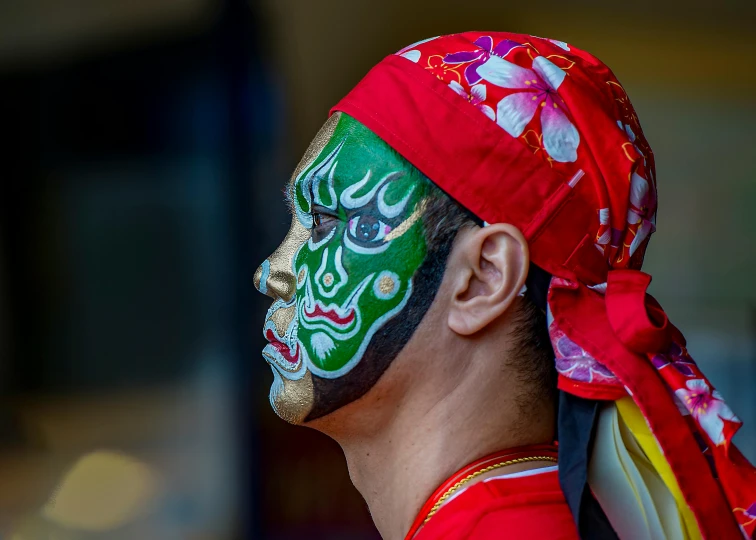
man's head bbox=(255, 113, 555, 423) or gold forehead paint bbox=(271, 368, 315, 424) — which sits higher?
man's head bbox=(255, 113, 555, 423)

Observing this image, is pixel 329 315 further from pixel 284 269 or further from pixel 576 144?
pixel 576 144

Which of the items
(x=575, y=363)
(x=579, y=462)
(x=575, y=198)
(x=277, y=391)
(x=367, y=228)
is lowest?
(x=277, y=391)

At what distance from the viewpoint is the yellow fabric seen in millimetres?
1418

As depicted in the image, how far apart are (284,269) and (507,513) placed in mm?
627

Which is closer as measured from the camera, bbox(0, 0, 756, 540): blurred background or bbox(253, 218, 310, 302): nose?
bbox(253, 218, 310, 302): nose

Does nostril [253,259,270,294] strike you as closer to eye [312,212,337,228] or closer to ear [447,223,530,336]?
eye [312,212,337,228]

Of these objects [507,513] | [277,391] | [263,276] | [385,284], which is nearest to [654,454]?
[507,513]

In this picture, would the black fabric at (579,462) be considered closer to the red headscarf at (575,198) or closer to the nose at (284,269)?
the red headscarf at (575,198)

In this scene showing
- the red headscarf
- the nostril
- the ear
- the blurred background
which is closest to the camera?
the red headscarf

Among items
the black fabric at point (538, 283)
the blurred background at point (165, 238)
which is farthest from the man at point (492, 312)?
the blurred background at point (165, 238)

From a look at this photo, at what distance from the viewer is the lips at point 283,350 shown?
5.37ft

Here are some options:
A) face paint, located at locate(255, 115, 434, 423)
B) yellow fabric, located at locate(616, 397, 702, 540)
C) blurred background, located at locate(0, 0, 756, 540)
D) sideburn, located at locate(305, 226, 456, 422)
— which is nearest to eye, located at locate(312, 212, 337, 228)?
face paint, located at locate(255, 115, 434, 423)

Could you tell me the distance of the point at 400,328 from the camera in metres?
1.56

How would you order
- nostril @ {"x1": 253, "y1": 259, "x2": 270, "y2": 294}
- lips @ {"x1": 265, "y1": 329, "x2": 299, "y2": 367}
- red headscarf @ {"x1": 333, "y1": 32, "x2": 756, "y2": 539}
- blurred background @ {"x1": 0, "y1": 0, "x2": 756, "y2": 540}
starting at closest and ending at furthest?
1. red headscarf @ {"x1": 333, "y1": 32, "x2": 756, "y2": 539}
2. lips @ {"x1": 265, "y1": 329, "x2": 299, "y2": 367}
3. nostril @ {"x1": 253, "y1": 259, "x2": 270, "y2": 294}
4. blurred background @ {"x1": 0, "y1": 0, "x2": 756, "y2": 540}
